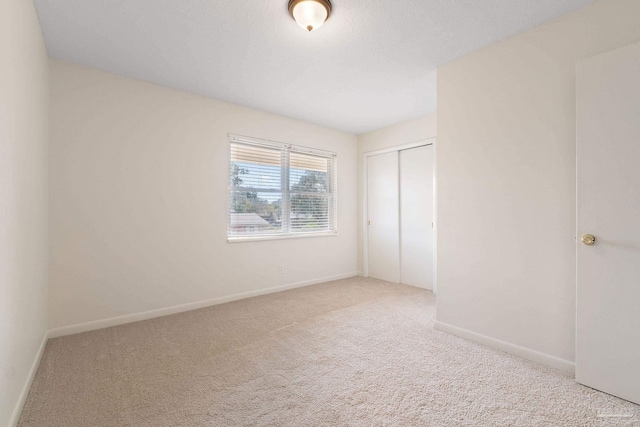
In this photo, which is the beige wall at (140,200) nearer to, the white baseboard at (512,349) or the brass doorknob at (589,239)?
the white baseboard at (512,349)

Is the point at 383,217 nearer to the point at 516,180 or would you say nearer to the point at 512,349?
the point at 516,180

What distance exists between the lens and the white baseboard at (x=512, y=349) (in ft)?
6.56

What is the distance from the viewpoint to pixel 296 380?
190cm

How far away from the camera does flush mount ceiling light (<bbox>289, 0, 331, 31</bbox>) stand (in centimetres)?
185

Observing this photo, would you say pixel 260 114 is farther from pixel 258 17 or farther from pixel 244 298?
pixel 244 298

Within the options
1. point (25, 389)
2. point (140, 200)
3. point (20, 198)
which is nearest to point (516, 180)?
point (20, 198)

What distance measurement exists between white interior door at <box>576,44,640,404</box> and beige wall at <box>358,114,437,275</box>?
2234mm

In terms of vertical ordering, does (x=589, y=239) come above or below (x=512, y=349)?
above

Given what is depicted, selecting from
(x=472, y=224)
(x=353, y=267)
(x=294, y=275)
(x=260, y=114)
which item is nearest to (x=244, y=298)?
(x=294, y=275)

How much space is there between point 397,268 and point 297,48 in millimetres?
3344

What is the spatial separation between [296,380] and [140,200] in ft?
7.70

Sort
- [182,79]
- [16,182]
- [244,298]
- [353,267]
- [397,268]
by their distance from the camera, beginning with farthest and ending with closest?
1. [353,267]
2. [397,268]
3. [244,298]
4. [182,79]
5. [16,182]

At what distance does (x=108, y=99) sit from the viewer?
281 cm

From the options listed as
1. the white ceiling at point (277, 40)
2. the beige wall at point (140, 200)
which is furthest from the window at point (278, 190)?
the white ceiling at point (277, 40)
